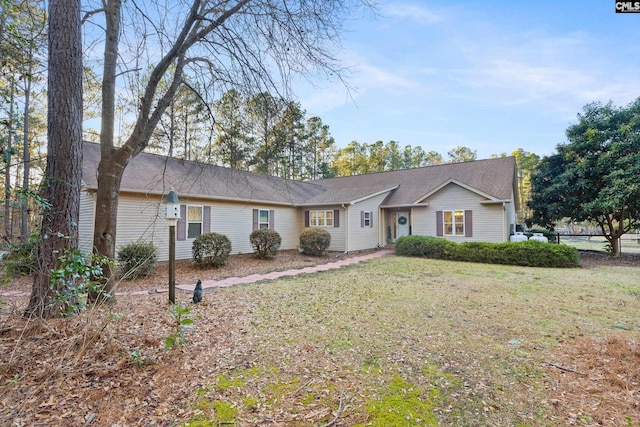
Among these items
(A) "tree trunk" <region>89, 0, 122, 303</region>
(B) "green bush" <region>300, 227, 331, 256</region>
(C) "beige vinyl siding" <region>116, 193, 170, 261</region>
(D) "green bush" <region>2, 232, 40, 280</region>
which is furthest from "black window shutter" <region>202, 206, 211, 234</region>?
(D) "green bush" <region>2, 232, 40, 280</region>

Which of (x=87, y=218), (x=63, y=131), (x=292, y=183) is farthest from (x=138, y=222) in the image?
(x=292, y=183)

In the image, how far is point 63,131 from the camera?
3734mm

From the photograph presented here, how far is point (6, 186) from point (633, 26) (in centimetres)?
1107

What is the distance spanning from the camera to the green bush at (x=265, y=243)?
12148 mm

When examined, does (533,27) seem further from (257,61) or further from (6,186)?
(6,186)

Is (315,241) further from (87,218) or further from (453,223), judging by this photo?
(87,218)

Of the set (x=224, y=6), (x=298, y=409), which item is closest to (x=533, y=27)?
(x=224, y=6)

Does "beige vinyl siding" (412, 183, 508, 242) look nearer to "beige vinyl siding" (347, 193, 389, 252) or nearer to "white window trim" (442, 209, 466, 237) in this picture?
"white window trim" (442, 209, 466, 237)

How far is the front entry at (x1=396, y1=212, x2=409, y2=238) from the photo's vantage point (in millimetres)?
16844

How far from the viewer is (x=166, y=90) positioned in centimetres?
559

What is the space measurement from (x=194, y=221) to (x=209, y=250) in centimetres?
218

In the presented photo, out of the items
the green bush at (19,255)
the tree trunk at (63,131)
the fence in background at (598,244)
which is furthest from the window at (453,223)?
the green bush at (19,255)

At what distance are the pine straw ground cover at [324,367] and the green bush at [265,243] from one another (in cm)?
666

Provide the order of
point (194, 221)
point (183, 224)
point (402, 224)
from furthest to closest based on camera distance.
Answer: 1. point (402, 224)
2. point (194, 221)
3. point (183, 224)
